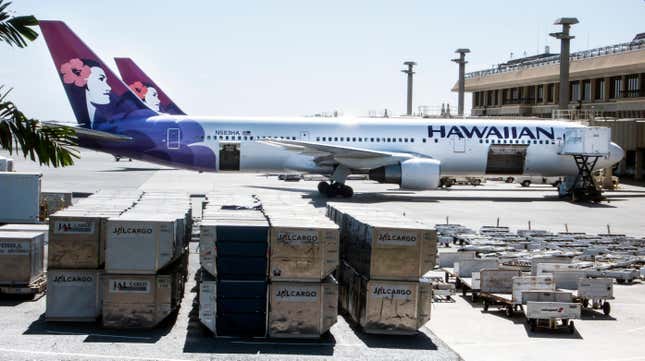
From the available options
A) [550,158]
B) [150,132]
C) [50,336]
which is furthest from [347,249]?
A: [550,158]

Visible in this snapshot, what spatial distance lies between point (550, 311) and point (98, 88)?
28977 millimetres

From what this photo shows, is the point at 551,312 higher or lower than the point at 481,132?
lower

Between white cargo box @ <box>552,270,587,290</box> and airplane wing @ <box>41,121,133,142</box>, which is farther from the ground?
airplane wing @ <box>41,121,133,142</box>

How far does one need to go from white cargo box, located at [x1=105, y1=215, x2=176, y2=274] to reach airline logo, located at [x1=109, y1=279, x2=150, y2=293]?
0.18m

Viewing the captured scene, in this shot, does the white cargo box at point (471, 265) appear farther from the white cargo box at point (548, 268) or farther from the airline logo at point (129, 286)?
the airline logo at point (129, 286)

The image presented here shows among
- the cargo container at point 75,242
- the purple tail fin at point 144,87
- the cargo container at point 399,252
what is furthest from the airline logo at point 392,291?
the purple tail fin at point 144,87

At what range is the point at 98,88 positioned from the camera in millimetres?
40156

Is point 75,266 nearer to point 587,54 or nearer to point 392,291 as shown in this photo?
point 392,291

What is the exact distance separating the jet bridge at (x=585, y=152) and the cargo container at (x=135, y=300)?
30.7m

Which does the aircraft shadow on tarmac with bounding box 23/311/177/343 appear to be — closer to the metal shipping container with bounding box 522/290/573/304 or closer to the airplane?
the metal shipping container with bounding box 522/290/573/304

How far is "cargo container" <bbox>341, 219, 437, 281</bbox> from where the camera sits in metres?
15.3

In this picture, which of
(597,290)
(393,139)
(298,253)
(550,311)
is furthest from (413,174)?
(298,253)

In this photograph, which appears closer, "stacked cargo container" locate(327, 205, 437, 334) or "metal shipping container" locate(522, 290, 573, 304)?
"stacked cargo container" locate(327, 205, 437, 334)

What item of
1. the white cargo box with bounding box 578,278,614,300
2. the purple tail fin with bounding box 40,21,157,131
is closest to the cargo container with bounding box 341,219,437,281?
the white cargo box with bounding box 578,278,614,300
